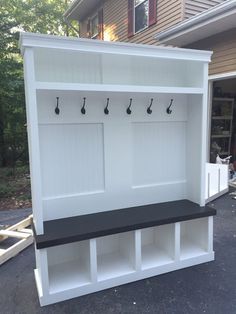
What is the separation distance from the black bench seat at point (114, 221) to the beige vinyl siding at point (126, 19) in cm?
455

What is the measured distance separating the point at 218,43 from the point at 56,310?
4.83m

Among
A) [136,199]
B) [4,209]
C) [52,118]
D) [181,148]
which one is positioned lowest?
[4,209]

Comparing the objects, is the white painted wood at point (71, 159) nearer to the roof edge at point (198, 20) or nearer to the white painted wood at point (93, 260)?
the white painted wood at point (93, 260)

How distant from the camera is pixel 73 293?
2.10 meters

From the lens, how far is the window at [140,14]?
6734mm

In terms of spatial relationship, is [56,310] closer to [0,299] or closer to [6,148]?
[0,299]

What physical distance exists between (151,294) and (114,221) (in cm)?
62

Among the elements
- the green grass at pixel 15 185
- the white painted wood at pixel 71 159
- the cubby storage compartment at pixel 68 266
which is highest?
the white painted wood at pixel 71 159

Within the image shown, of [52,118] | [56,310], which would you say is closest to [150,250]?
[56,310]

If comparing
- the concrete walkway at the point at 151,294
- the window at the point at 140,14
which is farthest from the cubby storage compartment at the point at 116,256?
the window at the point at 140,14

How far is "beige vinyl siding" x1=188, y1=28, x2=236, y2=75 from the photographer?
461 centimetres

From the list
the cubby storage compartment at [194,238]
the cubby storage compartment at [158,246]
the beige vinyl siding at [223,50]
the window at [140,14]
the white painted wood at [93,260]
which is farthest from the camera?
the window at [140,14]

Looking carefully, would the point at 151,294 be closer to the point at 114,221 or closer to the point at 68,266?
the point at 114,221

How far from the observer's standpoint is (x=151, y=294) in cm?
211
